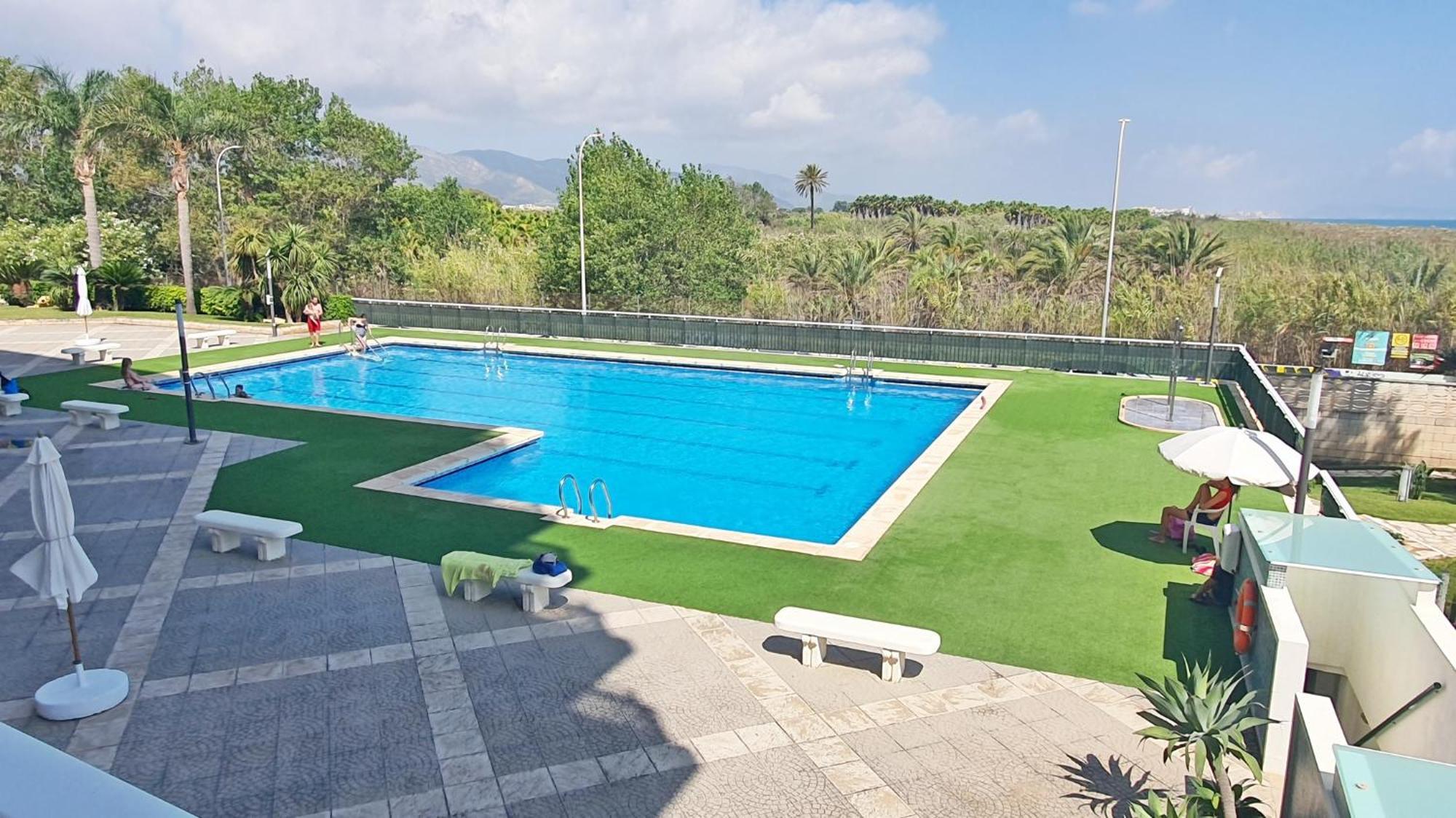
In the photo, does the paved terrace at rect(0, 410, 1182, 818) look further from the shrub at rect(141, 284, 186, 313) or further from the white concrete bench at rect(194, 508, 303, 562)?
the shrub at rect(141, 284, 186, 313)

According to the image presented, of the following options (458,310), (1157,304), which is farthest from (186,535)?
(1157,304)

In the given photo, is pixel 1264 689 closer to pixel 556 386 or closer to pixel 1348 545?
pixel 1348 545

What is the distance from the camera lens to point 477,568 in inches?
349

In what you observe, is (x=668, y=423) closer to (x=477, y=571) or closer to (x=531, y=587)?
(x=477, y=571)

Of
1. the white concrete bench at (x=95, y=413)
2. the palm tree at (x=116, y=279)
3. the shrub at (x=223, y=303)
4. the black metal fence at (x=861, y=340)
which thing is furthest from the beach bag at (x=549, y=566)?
the palm tree at (x=116, y=279)

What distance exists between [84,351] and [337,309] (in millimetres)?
9441

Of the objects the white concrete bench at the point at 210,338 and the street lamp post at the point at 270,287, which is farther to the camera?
the street lamp post at the point at 270,287

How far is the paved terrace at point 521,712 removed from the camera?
6066 mm

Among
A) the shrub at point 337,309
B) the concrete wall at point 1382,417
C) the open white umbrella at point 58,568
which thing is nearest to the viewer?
the open white umbrella at point 58,568

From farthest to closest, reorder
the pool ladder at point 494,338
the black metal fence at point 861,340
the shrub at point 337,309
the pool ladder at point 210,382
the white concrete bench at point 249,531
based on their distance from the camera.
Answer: the shrub at point 337,309, the pool ladder at point 494,338, the black metal fence at point 861,340, the pool ladder at point 210,382, the white concrete bench at point 249,531

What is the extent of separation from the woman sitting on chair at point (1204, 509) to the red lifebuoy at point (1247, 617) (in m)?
3.13

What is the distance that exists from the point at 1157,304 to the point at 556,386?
17.1 m

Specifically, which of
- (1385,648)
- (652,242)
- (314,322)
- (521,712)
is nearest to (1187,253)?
(652,242)

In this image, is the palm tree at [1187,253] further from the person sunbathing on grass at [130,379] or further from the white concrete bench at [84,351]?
the white concrete bench at [84,351]
